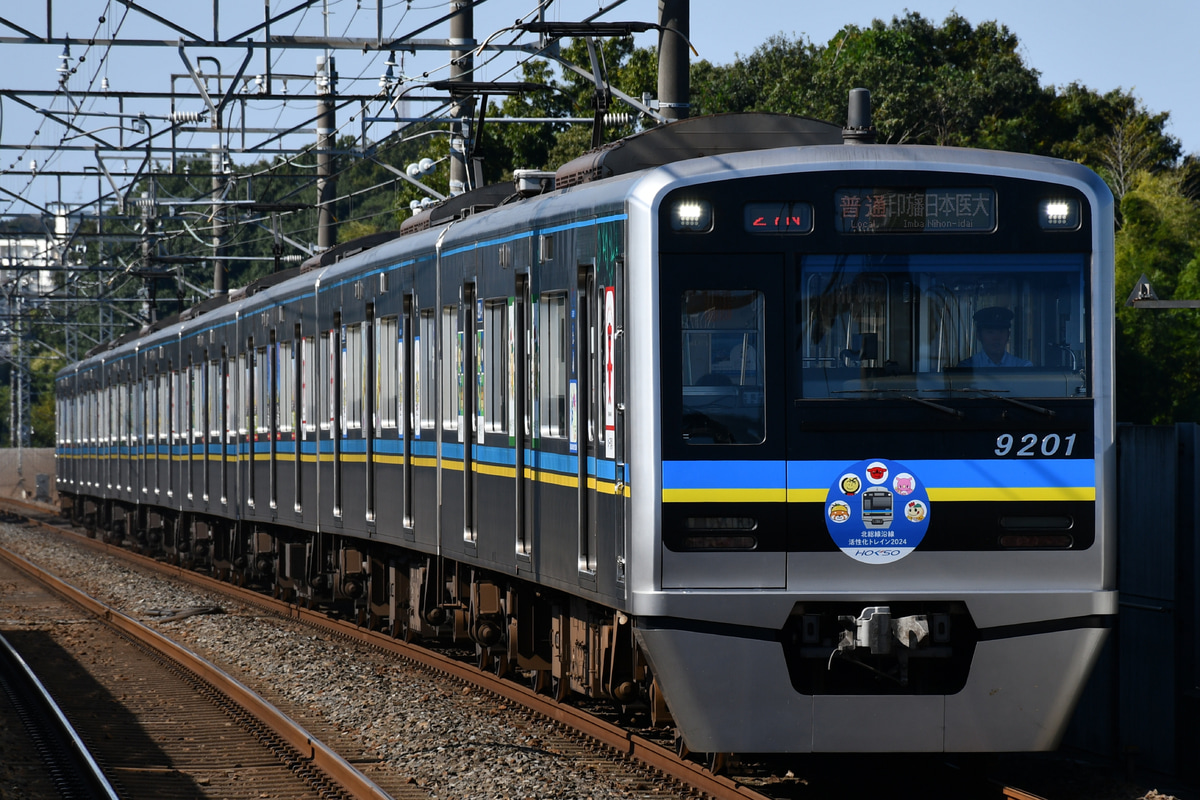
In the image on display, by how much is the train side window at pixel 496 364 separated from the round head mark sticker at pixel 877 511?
3335 millimetres

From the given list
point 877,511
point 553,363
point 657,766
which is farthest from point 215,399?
point 877,511

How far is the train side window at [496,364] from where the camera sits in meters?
10.4

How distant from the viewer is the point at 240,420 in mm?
19781

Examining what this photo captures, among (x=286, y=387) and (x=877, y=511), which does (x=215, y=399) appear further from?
(x=877, y=511)

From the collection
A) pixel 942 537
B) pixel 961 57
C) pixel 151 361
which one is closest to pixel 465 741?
pixel 942 537

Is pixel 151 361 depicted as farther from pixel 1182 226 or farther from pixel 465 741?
pixel 1182 226

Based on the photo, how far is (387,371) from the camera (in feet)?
44.2

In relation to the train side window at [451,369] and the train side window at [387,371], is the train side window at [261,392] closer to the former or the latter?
the train side window at [387,371]

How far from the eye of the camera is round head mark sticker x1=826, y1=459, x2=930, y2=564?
7.38m

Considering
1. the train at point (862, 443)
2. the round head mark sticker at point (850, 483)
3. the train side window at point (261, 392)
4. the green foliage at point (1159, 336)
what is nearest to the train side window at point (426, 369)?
the train at point (862, 443)

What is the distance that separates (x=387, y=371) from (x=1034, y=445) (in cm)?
698

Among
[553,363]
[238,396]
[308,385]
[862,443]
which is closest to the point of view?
[862,443]

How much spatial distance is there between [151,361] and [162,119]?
18.2ft

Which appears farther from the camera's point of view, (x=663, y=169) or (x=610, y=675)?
(x=610, y=675)
